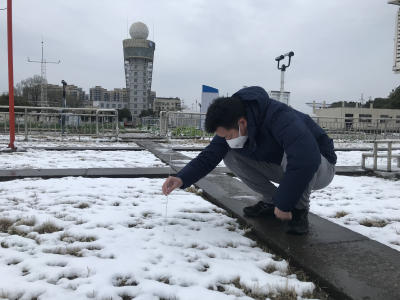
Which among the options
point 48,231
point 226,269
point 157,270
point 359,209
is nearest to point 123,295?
point 157,270

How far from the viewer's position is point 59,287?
1391 mm

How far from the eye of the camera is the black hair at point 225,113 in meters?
1.85

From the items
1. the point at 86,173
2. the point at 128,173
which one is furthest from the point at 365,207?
the point at 86,173

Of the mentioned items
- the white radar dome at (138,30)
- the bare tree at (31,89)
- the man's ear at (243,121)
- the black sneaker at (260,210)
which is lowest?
the black sneaker at (260,210)

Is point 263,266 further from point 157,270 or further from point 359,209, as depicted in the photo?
point 359,209

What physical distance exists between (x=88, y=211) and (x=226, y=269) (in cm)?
142

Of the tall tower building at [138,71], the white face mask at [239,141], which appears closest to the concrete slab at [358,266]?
the white face mask at [239,141]

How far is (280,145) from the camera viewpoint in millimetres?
1961

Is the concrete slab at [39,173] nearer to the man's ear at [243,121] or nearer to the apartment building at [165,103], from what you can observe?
the man's ear at [243,121]

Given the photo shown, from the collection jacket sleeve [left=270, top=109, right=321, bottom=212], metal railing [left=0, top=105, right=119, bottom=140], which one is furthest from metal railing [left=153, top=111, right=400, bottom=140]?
jacket sleeve [left=270, top=109, right=321, bottom=212]

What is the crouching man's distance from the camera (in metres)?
1.75

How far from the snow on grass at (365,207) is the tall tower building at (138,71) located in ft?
279

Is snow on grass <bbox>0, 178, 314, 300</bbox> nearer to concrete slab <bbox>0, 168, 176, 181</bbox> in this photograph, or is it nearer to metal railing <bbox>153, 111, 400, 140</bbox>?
concrete slab <bbox>0, 168, 176, 181</bbox>

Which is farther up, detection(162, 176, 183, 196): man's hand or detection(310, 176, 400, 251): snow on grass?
detection(162, 176, 183, 196): man's hand
